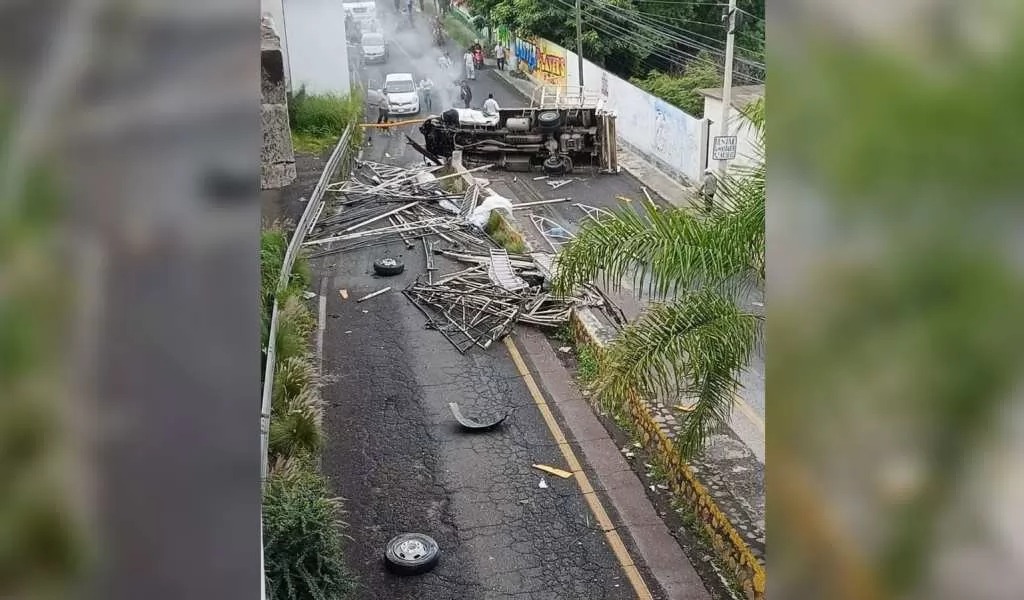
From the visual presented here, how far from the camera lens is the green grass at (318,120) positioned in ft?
70.8

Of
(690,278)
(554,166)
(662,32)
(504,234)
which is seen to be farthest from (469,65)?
(690,278)

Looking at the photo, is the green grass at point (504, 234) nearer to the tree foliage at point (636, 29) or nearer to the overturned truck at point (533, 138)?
the overturned truck at point (533, 138)

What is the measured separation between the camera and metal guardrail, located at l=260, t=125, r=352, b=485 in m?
7.57

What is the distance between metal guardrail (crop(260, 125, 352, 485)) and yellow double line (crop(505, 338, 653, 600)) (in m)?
2.82

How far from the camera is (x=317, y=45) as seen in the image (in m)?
25.0

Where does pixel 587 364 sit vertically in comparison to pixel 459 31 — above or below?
below

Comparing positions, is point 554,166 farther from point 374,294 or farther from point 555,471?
point 555,471

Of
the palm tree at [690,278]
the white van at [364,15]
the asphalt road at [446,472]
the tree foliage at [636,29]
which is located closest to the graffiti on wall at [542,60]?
the tree foliage at [636,29]

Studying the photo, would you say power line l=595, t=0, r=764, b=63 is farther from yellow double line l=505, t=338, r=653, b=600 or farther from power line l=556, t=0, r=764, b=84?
yellow double line l=505, t=338, r=653, b=600

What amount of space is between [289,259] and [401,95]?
16.6 m

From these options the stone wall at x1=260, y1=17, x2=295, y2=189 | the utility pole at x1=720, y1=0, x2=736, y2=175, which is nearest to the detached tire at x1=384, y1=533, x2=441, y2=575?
the utility pole at x1=720, y1=0, x2=736, y2=175
